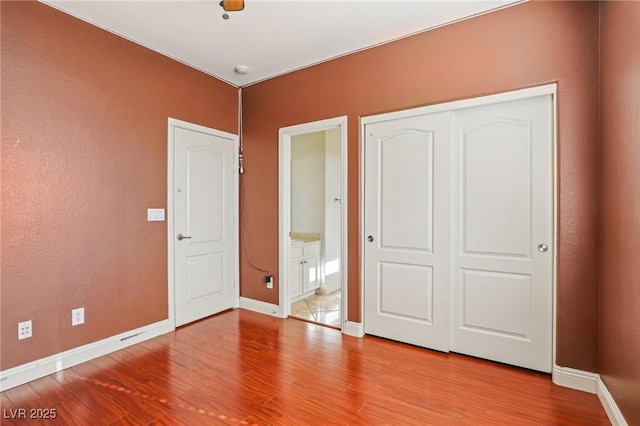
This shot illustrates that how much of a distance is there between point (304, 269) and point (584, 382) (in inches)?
117

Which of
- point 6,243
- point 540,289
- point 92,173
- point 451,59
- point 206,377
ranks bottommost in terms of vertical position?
point 206,377

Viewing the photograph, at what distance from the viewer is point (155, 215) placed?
310 cm

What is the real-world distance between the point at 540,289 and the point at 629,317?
67 centimetres

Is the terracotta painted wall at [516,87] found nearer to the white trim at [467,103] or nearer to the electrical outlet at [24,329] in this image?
the white trim at [467,103]

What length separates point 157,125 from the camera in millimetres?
3113

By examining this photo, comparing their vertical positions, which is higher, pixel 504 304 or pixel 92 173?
pixel 92 173

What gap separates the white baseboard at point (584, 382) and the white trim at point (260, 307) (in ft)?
8.33

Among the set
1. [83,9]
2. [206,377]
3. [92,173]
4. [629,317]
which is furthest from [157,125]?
[629,317]

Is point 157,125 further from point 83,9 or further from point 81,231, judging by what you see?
point 81,231

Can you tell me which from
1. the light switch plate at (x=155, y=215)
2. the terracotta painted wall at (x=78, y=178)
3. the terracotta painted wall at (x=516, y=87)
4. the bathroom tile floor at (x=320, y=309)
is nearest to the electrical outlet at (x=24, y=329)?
the terracotta painted wall at (x=78, y=178)

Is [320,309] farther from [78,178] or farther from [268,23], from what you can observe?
[268,23]

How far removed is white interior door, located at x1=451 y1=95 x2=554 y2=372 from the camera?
2312mm

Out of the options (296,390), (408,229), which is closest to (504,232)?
(408,229)

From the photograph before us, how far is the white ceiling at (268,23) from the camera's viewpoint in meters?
2.41
